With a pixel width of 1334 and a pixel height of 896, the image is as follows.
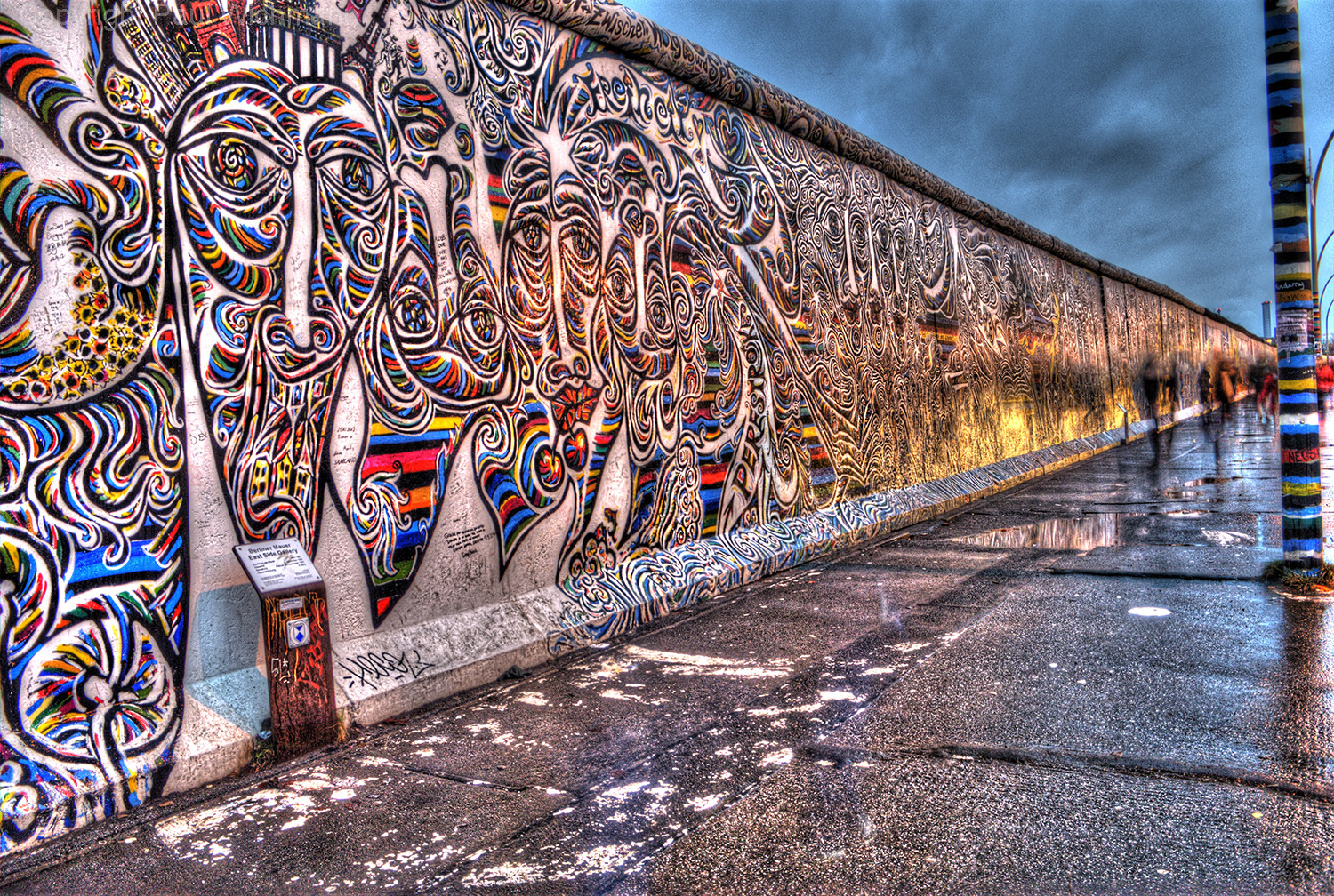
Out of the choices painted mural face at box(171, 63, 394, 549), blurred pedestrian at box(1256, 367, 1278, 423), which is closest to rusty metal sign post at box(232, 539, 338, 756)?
painted mural face at box(171, 63, 394, 549)

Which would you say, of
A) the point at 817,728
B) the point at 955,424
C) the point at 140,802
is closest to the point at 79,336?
the point at 140,802

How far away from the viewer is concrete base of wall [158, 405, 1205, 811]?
3.62 m

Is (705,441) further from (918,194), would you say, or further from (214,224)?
(918,194)

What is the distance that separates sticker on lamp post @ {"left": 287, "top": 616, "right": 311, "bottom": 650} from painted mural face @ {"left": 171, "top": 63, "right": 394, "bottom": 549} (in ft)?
1.55

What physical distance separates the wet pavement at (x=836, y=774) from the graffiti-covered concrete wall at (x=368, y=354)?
0.43m

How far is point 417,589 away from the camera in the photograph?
4.64 m

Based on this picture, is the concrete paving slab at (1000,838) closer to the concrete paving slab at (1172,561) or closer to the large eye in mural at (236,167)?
the large eye in mural at (236,167)

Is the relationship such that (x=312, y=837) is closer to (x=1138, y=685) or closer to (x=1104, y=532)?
(x=1138, y=685)

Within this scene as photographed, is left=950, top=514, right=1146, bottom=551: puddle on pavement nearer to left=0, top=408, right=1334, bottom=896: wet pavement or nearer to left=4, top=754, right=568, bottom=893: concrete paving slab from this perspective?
left=0, top=408, right=1334, bottom=896: wet pavement

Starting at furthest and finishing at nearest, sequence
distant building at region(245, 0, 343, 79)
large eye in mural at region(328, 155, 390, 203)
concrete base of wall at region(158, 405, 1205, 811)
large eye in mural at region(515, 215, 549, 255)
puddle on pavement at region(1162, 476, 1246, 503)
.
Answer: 1. puddle on pavement at region(1162, 476, 1246, 503)
2. large eye in mural at region(515, 215, 549, 255)
3. large eye in mural at region(328, 155, 390, 203)
4. distant building at region(245, 0, 343, 79)
5. concrete base of wall at region(158, 405, 1205, 811)

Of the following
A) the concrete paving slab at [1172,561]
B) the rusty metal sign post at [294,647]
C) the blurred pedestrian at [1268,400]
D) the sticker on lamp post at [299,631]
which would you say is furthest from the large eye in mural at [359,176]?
the blurred pedestrian at [1268,400]

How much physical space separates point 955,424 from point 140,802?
991 centimetres

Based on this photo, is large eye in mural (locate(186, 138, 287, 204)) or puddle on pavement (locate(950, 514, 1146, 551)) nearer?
large eye in mural (locate(186, 138, 287, 204))

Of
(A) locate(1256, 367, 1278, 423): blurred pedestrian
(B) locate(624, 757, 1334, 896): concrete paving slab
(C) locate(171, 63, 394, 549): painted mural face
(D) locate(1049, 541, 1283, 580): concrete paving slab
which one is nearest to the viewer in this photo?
(B) locate(624, 757, 1334, 896): concrete paving slab
